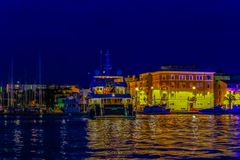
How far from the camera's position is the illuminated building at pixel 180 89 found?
535ft

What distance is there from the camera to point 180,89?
164 metres

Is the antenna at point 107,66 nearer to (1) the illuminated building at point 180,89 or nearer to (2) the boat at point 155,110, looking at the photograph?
(2) the boat at point 155,110

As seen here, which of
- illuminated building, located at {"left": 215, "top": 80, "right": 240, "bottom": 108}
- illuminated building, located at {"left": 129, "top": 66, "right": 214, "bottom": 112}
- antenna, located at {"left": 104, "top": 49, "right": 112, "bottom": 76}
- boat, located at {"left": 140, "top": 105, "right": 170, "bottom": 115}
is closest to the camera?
antenna, located at {"left": 104, "top": 49, "right": 112, "bottom": 76}

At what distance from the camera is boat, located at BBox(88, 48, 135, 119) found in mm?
88438

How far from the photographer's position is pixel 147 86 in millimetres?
173125

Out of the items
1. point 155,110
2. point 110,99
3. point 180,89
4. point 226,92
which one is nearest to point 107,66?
point 110,99

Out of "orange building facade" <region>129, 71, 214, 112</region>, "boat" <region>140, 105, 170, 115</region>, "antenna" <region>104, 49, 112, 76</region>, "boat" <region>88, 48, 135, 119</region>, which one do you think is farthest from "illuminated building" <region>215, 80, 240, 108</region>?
"boat" <region>88, 48, 135, 119</region>

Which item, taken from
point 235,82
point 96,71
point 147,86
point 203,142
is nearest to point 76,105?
point 147,86

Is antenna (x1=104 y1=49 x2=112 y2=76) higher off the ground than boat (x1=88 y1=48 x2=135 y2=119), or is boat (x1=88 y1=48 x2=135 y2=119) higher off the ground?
antenna (x1=104 y1=49 x2=112 y2=76)

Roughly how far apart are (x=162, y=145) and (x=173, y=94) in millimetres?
130998

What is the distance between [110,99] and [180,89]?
75919 mm

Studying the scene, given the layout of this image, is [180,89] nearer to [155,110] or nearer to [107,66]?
[155,110]

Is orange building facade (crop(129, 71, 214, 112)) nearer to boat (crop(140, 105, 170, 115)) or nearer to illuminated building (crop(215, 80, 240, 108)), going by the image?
illuminated building (crop(215, 80, 240, 108))

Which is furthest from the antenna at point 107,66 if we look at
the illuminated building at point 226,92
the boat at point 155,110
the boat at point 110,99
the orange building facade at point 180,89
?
the illuminated building at point 226,92
